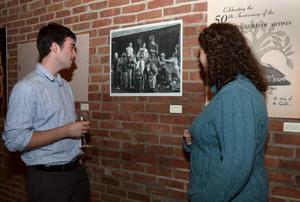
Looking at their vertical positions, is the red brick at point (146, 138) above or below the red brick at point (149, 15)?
below

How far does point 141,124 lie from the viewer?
249 centimetres

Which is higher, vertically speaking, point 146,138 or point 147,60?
point 147,60

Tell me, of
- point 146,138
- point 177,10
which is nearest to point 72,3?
point 177,10

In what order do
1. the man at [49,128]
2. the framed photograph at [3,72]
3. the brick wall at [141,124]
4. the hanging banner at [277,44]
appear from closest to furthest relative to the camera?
1. the hanging banner at [277,44]
2. the brick wall at [141,124]
3. the man at [49,128]
4. the framed photograph at [3,72]

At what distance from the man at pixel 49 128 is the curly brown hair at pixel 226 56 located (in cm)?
95

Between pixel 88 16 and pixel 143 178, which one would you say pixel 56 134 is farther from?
pixel 88 16

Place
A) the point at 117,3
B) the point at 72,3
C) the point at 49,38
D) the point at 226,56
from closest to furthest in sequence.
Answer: the point at 226,56
the point at 49,38
the point at 117,3
the point at 72,3

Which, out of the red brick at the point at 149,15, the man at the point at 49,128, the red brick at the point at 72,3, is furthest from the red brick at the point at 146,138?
the red brick at the point at 72,3

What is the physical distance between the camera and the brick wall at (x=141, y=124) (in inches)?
74.7

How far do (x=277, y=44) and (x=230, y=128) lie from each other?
0.73 metres

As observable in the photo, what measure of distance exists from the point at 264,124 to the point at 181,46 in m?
0.94

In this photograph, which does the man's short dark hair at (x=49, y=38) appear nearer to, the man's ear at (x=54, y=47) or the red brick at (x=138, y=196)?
the man's ear at (x=54, y=47)

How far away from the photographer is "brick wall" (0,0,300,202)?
190 centimetres

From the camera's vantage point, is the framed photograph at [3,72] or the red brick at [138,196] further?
A: the framed photograph at [3,72]
